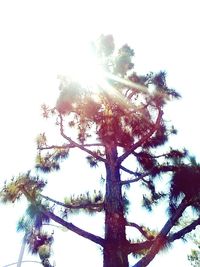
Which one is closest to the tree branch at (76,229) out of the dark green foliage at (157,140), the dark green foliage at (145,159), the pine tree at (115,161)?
the pine tree at (115,161)

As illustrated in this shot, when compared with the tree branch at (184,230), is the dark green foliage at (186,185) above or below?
above

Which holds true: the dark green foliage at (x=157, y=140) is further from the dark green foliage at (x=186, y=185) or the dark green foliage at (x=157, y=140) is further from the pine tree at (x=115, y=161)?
the dark green foliage at (x=186, y=185)

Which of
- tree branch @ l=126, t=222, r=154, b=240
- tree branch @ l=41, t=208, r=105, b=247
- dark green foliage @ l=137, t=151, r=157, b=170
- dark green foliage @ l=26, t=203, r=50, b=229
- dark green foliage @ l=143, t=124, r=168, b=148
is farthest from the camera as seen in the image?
dark green foliage @ l=143, t=124, r=168, b=148

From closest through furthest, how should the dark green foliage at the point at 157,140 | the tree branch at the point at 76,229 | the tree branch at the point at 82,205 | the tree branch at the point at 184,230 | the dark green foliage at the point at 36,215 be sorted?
the tree branch at the point at 184,230
the dark green foliage at the point at 36,215
the tree branch at the point at 76,229
the tree branch at the point at 82,205
the dark green foliage at the point at 157,140

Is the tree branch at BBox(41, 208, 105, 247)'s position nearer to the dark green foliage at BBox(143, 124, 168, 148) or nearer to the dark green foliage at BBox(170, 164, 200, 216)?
the dark green foliage at BBox(170, 164, 200, 216)

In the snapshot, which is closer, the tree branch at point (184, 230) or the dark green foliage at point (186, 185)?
the dark green foliage at point (186, 185)

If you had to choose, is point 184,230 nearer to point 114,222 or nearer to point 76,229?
point 114,222

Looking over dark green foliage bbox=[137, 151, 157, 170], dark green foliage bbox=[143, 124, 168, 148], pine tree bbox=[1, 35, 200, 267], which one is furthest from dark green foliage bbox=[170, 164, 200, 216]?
dark green foliage bbox=[143, 124, 168, 148]

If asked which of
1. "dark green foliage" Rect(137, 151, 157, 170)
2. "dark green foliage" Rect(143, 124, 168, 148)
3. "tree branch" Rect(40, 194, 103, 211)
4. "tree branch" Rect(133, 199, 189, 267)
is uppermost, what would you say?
"dark green foliage" Rect(143, 124, 168, 148)

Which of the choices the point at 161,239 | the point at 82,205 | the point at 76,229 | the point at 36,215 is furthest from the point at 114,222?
the point at 36,215

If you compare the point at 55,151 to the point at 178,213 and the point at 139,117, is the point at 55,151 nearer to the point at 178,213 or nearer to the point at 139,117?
the point at 139,117

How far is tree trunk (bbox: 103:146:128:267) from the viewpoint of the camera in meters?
7.17

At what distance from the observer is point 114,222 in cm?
780

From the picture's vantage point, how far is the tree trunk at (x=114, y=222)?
7172 millimetres
